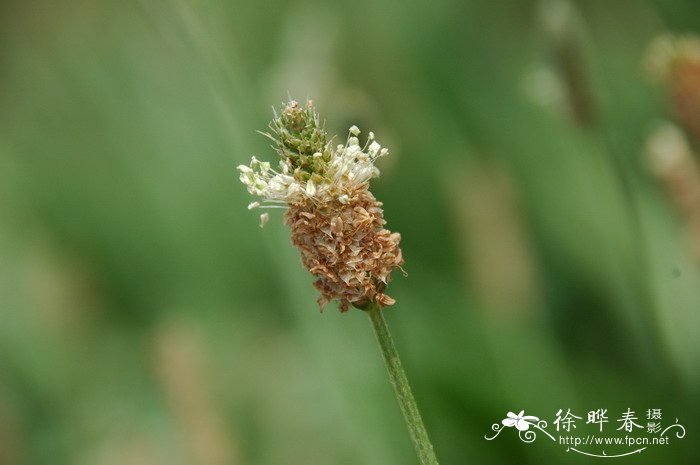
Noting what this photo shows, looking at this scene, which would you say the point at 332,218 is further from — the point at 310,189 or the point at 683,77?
the point at 683,77

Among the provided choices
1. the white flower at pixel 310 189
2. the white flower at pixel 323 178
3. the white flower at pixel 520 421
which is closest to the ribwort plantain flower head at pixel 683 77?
the white flower at pixel 520 421

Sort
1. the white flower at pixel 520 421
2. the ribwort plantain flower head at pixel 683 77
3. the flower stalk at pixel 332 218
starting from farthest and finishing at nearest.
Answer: the white flower at pixel 520 421, the ribwort plantain flower head at pixel 683 77, the flower stalk at pixel 332 218

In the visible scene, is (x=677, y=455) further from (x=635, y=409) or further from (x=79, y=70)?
(x=79, y=70)

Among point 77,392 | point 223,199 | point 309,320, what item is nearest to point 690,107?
point 309,320

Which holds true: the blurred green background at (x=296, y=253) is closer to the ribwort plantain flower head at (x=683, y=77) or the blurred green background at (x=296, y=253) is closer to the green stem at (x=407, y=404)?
the ribwort plantain flower head at (x=683, y=77)

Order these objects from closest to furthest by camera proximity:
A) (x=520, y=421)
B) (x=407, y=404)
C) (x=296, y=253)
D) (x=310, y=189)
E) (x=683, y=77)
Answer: (x=407, y=404) < (x=310, y=189) < (x=683, y=77) < (x=520, y=421) < (x=296, y=253)

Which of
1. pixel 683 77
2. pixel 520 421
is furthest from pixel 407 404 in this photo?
pixel 683 77
